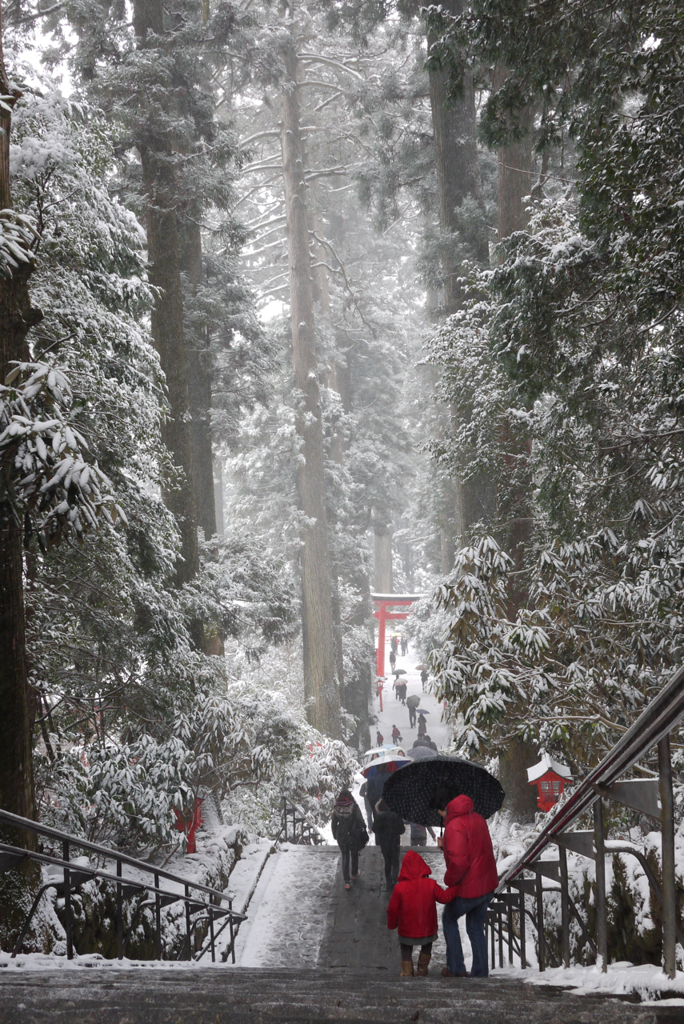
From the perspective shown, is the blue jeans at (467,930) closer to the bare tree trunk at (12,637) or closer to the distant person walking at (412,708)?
the bare tree trunk at (12,637)

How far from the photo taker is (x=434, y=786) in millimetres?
5543

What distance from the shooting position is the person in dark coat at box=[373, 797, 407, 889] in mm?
8852

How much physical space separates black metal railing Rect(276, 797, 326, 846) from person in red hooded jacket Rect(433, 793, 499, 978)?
1039cm

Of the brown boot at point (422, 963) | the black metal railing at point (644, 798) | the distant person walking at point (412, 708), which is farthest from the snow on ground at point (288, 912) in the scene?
the distant person walking at point (412, 708)

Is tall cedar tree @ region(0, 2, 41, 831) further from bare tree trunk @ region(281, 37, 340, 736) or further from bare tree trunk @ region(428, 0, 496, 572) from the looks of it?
bare tree trunk @ region(281, 37, 340, 736)

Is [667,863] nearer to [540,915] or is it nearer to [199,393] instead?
[540,915]

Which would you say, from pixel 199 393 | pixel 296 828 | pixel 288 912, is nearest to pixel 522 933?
pixel 288 912

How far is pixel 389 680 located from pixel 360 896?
1308 inches

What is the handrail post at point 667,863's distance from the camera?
7.73 ft

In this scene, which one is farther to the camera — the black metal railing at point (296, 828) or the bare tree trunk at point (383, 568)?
the bare tree trunk at point (383, 568)

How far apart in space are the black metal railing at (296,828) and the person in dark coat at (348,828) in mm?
5025

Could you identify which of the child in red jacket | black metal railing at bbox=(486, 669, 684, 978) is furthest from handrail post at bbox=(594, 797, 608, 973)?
the child in red jacket

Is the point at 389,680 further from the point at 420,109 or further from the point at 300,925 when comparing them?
the point at 300,925

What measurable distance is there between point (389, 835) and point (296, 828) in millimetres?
7997
